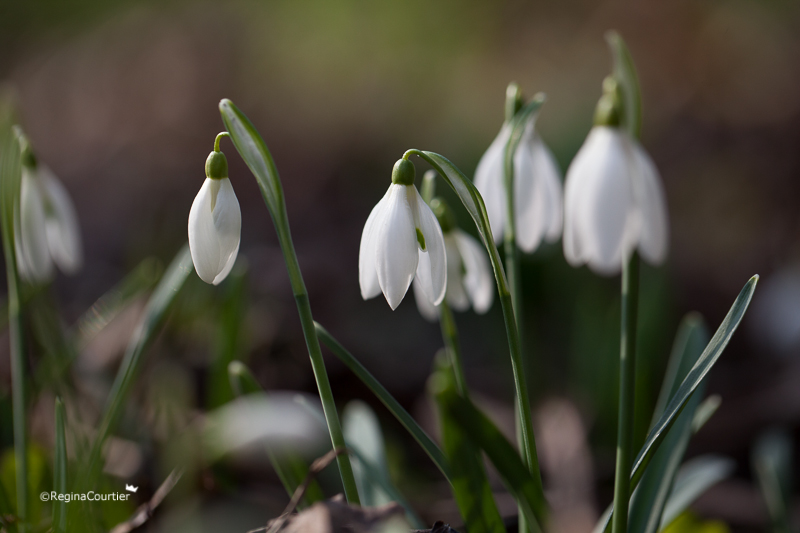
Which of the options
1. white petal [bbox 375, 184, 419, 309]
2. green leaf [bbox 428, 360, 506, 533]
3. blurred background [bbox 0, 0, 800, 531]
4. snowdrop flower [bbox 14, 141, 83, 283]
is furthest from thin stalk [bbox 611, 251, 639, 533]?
snowdrop flower [bbox 14, 141, 83, 283]

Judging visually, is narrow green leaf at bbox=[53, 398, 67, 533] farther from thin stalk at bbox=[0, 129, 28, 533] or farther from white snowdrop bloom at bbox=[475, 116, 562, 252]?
white snowdrop bloom at bbox=[475, 116, 562, 252]

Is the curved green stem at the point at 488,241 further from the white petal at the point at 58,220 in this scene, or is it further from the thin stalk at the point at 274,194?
the white petal at the point at 58,220

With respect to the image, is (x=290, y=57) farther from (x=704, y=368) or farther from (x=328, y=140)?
(x=704, y=368)

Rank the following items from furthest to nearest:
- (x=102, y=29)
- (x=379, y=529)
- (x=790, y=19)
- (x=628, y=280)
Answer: (x=102, y=29) → (x=790, y=19) → (x=628, y=280) → (x=379, y=529)

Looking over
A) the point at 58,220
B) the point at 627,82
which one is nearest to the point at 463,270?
the point at 627,82

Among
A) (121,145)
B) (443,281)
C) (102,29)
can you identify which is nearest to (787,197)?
(443,281)

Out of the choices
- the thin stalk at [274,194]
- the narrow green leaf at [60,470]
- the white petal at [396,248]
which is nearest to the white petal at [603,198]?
the white petal at [396,248]
